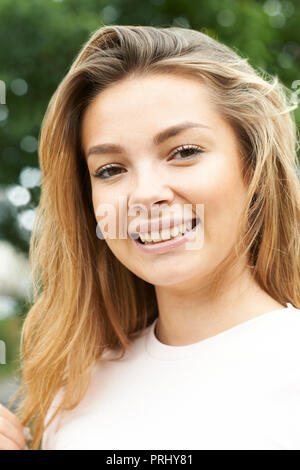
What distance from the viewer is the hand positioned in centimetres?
181

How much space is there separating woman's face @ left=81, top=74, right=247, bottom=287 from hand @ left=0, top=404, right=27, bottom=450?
2.13ft

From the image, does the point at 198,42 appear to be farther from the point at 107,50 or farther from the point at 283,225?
the point at 283,225

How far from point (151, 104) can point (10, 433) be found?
1094mm

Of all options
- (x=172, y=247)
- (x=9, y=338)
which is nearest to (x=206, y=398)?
(x=172, y=247)

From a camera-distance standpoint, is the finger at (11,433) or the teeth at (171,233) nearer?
the teeth at (171,233)

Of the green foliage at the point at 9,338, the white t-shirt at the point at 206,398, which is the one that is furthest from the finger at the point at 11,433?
the green foliage at the point at 9,338

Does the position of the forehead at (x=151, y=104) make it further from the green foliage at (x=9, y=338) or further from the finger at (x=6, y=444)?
the green foliage at (x=9, y=338)

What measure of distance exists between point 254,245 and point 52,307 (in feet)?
2.59

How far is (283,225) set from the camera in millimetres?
1861

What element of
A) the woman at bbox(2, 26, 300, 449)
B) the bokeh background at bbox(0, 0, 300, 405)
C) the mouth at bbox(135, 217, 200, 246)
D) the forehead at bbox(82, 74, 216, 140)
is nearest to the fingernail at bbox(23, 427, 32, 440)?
the woman at bbox(2, 26, 300, 449)

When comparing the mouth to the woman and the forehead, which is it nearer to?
the woman

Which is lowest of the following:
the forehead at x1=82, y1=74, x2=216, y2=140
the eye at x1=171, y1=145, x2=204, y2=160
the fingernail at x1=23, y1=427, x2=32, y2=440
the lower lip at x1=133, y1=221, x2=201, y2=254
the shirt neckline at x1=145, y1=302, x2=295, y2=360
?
the fingernail at x1=23, y1=427, x2=32, y2=440

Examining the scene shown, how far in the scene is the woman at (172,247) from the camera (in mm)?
1587
